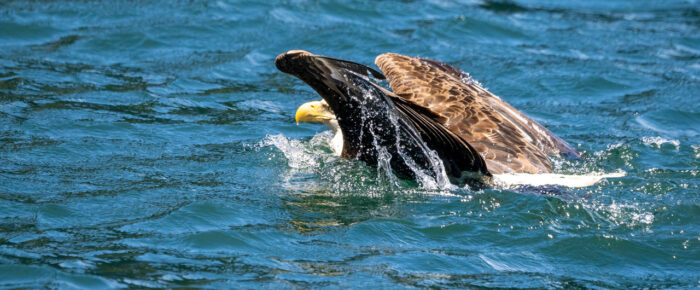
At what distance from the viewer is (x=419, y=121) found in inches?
228

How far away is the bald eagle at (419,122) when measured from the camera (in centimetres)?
550

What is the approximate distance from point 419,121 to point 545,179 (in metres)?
1.05

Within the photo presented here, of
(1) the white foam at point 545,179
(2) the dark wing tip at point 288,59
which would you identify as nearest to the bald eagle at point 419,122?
(2) the dark wing tip at point 288,59

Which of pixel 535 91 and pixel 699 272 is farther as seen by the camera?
pixel 535 91

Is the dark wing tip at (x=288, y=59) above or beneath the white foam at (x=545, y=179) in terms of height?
above

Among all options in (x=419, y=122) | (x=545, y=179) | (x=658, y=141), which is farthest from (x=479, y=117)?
(x=658, y=141)

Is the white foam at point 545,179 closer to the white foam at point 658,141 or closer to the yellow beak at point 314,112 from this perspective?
the yellow beak at point 314,112

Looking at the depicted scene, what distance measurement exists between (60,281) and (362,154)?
8.24ft

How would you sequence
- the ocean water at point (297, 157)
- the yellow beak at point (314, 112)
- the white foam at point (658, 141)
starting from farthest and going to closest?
the white foam at point (658, 141)
the yellow beak at point (314, 112)
the ocean water at point (297, 157)

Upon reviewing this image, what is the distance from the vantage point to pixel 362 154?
628 cm

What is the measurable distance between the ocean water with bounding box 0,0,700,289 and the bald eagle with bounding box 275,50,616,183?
25 centimetres

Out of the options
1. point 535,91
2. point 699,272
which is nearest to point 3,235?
point 699,272

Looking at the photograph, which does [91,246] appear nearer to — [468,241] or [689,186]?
[468,241]

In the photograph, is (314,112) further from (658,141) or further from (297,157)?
(658,141)
